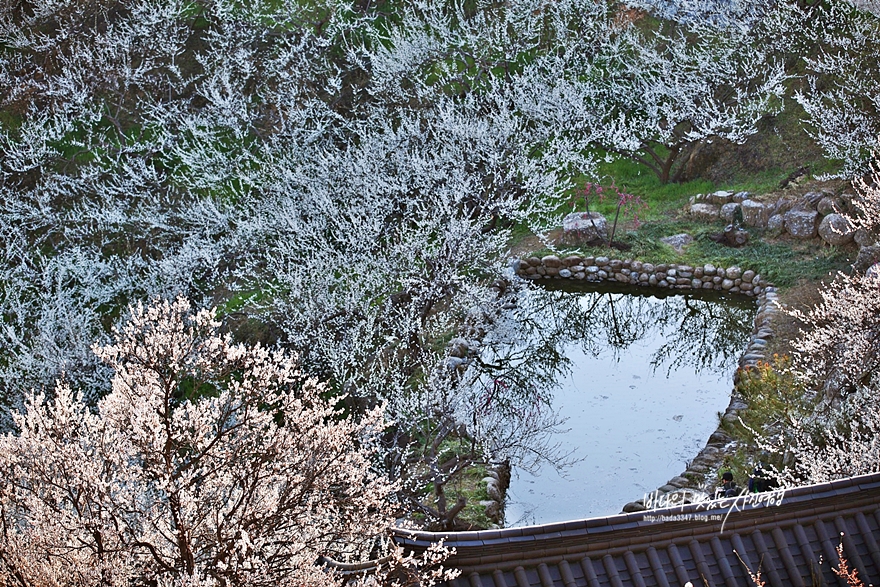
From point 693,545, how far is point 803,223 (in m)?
14.9

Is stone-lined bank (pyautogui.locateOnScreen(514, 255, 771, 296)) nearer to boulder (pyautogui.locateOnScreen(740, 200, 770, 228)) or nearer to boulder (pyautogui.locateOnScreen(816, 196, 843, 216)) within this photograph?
boulder (pyautogui.locateOnScreen(740, 200, 770, 228))

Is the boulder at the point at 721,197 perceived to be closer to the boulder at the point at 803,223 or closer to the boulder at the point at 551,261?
the boulder at the point at 803,223

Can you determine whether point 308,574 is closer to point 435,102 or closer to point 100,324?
point 100,324

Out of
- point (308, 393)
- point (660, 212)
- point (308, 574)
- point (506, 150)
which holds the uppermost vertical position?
point (506, 150)

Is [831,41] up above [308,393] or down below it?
above

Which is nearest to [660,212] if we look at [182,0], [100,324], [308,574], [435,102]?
[435,102]

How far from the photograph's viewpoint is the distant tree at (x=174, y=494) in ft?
22.7

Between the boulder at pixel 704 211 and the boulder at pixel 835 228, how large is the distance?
113 inches

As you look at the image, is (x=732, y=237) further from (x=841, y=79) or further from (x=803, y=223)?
(x=841, y=79)

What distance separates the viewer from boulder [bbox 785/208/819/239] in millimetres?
19438

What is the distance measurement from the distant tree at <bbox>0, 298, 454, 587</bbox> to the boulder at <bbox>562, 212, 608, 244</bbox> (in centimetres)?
1426

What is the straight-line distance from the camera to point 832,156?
2080 centimetres

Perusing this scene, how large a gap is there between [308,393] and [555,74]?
18086 millimetres

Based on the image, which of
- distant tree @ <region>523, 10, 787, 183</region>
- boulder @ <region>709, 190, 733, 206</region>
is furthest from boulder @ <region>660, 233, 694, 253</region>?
distant tree @ <region>523, 10, 787, 183</region>
